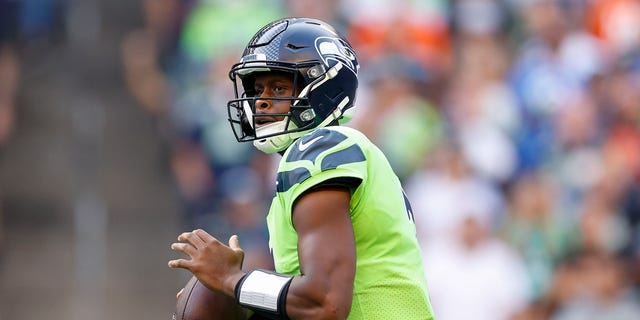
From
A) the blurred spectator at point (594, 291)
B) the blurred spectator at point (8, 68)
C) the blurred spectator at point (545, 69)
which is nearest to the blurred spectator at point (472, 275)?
the blurred spectator at point (594, 291)

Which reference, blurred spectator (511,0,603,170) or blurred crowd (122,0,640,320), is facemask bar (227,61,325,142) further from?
blurred spectator (511,0,603,170)

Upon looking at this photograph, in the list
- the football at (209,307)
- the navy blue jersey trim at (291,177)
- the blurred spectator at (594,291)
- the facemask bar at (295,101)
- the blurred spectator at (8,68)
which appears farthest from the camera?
the blurred spectator at (8,68)

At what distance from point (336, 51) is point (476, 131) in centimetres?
611

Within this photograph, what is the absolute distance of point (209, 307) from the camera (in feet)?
12.7

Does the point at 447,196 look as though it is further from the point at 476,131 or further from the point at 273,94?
the point at 273,94

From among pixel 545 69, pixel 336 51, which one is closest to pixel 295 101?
pixel 336 51

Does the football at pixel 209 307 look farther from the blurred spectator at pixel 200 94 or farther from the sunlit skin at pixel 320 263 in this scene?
the blurred spectator at pixel 200 94

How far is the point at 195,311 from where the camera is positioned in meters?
3.90

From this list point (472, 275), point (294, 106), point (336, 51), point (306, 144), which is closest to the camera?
point (306, 144)

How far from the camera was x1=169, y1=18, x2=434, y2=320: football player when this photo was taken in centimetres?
357

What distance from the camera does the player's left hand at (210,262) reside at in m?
3.74

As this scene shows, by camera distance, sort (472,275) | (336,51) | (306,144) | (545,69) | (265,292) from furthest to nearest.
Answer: (545,69) → (472,275) → (336,51) → (306,144) → (265,292)

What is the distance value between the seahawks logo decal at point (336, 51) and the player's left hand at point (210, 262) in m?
0.79

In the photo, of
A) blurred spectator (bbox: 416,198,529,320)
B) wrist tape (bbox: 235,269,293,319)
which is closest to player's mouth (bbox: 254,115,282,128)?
wrist tape (bbox: 235,269,293,319)
